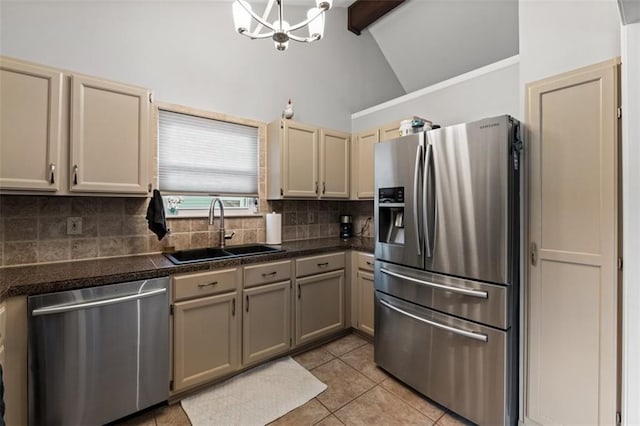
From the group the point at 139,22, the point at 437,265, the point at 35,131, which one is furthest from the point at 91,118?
the point at 437,265

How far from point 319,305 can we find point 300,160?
1.45 m

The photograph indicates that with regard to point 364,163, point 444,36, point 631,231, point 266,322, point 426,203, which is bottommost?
point 266,322

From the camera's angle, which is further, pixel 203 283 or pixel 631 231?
pixel 203 283

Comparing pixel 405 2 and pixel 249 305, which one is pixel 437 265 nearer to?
pixel 249 305

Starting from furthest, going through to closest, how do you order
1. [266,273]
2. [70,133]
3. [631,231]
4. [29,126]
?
[266,273], [70,133], [29,126], [631,231]

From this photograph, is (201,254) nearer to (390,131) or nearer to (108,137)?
(108,137)

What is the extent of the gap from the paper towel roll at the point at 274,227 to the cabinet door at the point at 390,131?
1.38m

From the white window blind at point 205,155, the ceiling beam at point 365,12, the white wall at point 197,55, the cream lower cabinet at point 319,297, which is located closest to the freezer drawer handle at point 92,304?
the white window blind at point 205,155

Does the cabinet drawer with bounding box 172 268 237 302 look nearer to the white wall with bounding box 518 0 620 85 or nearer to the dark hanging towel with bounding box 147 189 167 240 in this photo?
the dark hanging towel with bounding box 147 189 167 240

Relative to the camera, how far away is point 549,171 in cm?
153

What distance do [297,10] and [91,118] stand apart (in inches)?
97.9

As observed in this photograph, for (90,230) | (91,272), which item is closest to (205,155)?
(90,230)

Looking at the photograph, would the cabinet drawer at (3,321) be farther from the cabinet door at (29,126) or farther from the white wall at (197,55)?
the white wall at (197,55)

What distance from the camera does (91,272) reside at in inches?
63.3
